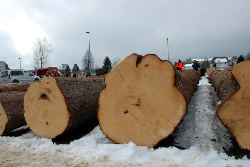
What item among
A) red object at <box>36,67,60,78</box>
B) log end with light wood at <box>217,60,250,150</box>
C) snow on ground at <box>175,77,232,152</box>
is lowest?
snow on ground at <box>175,77,232,152</box>

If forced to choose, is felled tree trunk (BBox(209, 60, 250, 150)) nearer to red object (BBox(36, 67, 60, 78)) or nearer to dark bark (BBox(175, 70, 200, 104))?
dark bark (BBox(175, 70, 200, 104))

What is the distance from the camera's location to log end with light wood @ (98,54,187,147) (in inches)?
116

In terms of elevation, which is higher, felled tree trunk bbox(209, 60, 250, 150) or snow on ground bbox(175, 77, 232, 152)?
felled tree trunk bbox(209, 60, 250, 150)

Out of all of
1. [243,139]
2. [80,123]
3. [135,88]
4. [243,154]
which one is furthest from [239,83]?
[80,123]

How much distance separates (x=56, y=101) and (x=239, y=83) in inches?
110

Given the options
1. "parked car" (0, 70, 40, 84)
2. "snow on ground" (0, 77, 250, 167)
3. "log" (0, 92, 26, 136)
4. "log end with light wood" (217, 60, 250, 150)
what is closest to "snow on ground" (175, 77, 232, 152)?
"snow on ground" (0, 77, 250, 167)

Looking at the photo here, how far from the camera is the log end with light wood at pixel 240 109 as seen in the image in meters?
2.76

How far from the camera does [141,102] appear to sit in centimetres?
312

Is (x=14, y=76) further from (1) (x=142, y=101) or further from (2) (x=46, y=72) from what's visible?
(1) (x=142, y=101)

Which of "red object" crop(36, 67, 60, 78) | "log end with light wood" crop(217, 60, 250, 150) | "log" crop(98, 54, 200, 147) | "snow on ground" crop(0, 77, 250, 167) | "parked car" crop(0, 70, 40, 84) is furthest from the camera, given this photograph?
"red object" crop(36, 67, 60, 78)

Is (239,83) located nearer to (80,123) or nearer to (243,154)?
(243,154)

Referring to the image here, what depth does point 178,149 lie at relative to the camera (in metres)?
2.86

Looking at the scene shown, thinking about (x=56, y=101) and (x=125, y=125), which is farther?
(x=56, y=101)

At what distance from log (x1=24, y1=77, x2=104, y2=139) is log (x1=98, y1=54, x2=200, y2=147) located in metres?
0.60
